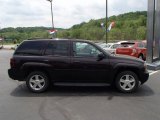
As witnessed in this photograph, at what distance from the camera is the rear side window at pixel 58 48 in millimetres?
9664

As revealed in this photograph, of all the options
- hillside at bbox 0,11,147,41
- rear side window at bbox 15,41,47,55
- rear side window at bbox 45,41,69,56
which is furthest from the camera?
hillside at bbox 0,11,147,41

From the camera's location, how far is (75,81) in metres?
9.66

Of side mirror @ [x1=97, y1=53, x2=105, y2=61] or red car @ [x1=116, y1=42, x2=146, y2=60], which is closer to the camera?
side mirror @ [x1=97, y1=53, x2=105, y2=61]

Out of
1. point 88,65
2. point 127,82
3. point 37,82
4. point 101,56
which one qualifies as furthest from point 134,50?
point 37,82

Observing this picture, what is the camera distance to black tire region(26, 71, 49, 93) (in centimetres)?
963

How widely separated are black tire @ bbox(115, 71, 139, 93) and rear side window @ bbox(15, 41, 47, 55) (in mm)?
2583

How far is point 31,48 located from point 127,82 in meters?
3.21

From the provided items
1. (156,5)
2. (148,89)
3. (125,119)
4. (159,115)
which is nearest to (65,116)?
(125,119)

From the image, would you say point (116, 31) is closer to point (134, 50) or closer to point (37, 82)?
point (134, 50)

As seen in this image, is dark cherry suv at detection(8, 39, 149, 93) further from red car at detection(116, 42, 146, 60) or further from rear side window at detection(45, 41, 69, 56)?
red car at detection(116, 42, 146, 60)

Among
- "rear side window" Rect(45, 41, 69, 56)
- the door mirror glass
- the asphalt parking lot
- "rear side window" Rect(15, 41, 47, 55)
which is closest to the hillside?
"rear side window" Rect(15, 41, 47, 55)

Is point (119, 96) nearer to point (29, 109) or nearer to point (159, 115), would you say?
point (159, 115)

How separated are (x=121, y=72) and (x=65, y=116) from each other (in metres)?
3.25

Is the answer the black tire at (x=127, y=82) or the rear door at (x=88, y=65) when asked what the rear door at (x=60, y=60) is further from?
the black tire at (x=127, y=82)
